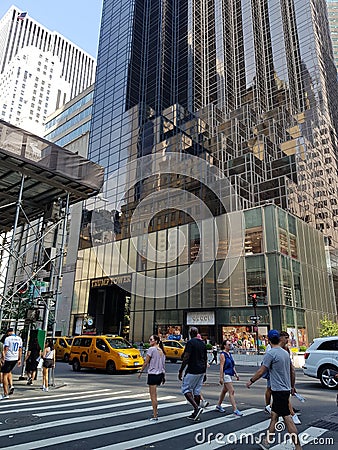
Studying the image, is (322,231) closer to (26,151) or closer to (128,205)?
(128,205)

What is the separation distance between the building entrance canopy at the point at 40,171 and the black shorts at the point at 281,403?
1049cm

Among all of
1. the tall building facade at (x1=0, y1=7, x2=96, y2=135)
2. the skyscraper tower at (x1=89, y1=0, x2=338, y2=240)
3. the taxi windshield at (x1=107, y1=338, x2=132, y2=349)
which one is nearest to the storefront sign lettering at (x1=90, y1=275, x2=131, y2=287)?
the skyscraper tower at (x1=89, y1=0, x2=338, y2=240)

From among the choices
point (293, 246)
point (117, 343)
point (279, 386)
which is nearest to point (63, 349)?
point (117, 343)

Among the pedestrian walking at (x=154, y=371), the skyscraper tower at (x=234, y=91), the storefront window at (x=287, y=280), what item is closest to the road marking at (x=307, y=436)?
the pedestrian walking at (x=154, y=371)

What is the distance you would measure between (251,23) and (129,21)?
18147 mm

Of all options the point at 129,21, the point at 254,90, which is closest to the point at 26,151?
the point at 254,90

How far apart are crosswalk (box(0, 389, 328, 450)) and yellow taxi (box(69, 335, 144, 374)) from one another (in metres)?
6.99

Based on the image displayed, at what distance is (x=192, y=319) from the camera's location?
1276 inches

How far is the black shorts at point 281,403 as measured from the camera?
4.72 m

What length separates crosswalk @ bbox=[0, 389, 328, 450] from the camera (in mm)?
5207

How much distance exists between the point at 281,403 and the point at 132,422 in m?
3.14

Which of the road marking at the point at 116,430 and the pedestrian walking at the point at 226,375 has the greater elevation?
the pedestrian walking at the point at 226,375

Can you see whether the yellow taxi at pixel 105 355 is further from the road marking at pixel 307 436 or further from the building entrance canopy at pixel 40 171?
the road marking at pixel 307 436

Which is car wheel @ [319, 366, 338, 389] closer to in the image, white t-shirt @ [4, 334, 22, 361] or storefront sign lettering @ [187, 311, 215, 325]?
white t-shirt @ [4, 334, 22, 361]
